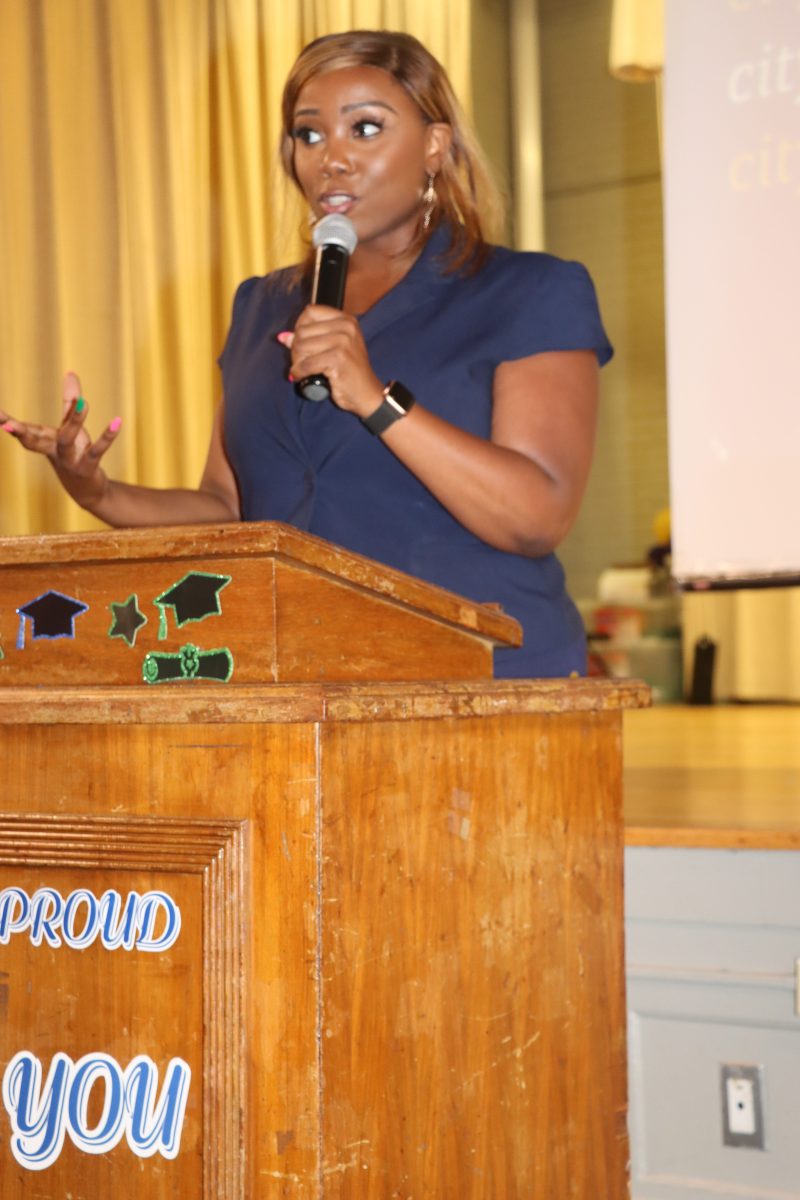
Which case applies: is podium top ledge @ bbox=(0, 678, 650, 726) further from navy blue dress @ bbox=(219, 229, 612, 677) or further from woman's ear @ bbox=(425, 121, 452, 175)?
woman's ear @ bbox=(425, 121, 452, 175)

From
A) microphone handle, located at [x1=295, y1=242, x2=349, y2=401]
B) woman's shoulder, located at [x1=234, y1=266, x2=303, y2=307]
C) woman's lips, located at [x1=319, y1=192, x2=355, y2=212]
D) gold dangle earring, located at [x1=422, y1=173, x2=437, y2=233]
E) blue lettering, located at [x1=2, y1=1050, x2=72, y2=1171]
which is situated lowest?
blue lettering, located at [x1=2, y1=1050, x2=72, y2=1171]

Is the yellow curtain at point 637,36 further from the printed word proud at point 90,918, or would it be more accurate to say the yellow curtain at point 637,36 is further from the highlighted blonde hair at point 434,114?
the printed word proud at point 90,918

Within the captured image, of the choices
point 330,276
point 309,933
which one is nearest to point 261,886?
point 309,933

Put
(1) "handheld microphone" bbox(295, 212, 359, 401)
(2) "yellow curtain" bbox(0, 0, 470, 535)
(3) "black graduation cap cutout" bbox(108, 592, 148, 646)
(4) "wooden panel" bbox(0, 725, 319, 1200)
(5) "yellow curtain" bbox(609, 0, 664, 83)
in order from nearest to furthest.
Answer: (4) "wooden panel" bbox(0, 725, 319, 1200) < (3) "black graduation cap cutout" bbox(108, 592, 148, 646) < (1) "handheld microphone" bbox(295, 212, 359, 401) < (2) "yellow curtain" bbox(0, 0, 470, 535) < (5) "yellow curtain" bbox(609, 0, 664, 83)

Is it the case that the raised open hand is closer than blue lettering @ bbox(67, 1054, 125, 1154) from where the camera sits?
No

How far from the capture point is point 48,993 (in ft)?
2.59

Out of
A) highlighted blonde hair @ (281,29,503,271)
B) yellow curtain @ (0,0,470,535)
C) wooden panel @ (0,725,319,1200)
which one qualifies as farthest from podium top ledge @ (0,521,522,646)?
yellow curtain @ (0,0,470,535)

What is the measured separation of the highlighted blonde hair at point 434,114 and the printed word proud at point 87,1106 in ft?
2.44

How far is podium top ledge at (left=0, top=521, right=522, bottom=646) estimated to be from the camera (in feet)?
2.64

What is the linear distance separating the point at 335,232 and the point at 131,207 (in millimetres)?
2567

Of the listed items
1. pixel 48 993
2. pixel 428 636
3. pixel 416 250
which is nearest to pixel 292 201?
pixel 416 250

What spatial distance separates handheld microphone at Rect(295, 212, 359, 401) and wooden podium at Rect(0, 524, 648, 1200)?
0.58 feet

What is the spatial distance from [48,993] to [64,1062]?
0.04 meters

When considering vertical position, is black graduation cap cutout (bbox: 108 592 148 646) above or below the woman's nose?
below
